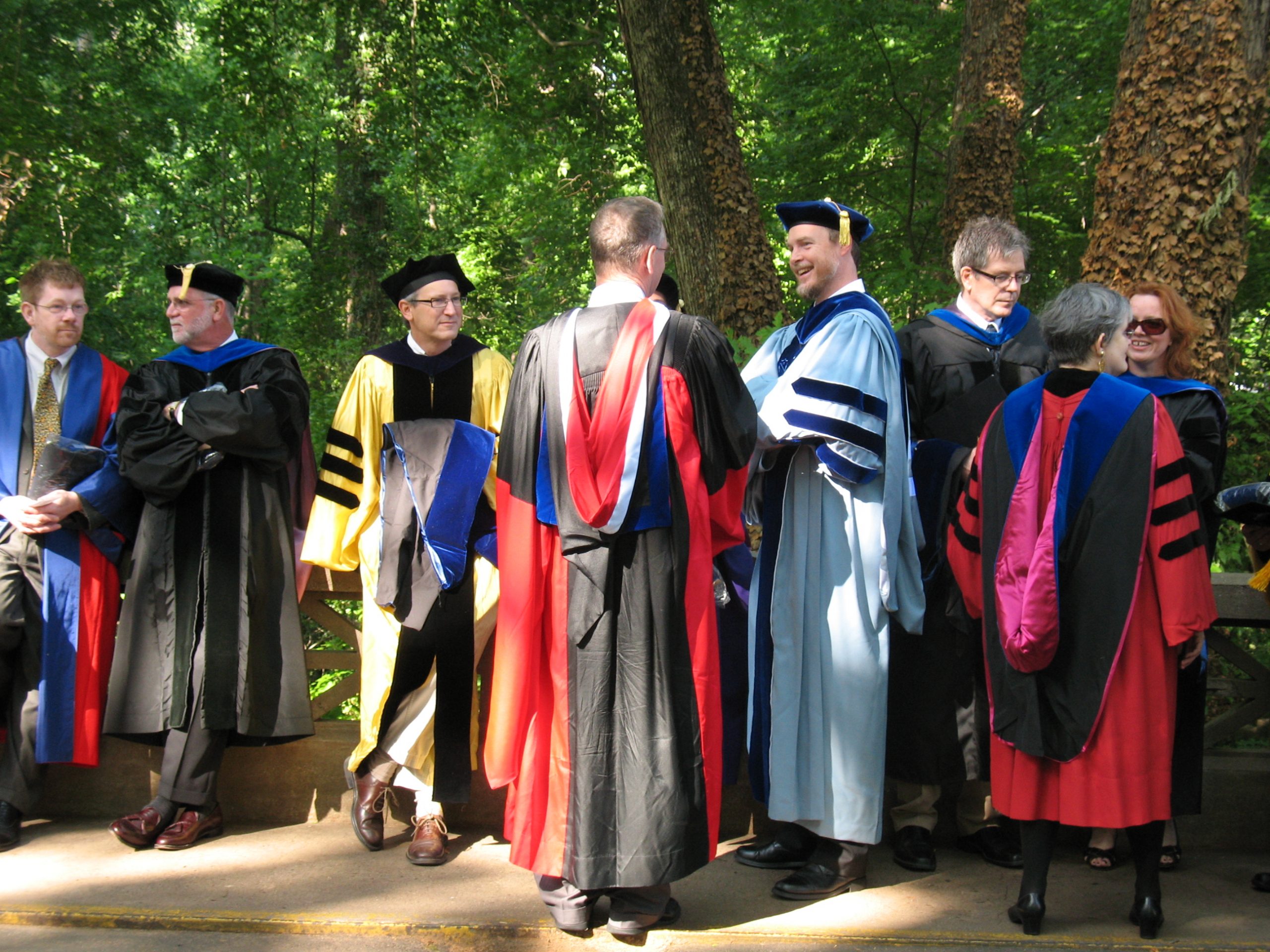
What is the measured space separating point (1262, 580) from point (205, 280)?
3.94m

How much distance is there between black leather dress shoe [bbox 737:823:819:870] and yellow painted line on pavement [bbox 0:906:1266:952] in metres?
0.53

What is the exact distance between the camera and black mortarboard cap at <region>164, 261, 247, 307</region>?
14.1 ft

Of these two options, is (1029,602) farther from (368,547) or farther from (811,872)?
(368,547)

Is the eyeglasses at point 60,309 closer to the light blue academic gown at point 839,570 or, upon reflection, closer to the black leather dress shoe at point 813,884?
the light blue academic gown at point 839,570

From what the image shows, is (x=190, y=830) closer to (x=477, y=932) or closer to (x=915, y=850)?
(x=477, y=932)

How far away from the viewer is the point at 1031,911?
3.31 metres

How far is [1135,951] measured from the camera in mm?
3242

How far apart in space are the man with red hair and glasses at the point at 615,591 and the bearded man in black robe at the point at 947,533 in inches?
33.3

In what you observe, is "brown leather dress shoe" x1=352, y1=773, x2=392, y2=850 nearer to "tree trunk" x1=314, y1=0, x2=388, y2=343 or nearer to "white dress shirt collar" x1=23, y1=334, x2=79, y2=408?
"white dress shirt collar" x1=23, y1=334, x2=79, y2=408

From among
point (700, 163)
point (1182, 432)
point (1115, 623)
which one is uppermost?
point (700, 163)

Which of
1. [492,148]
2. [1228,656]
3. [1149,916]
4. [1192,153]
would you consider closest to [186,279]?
[1149,916]

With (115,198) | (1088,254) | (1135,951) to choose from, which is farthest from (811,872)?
(115,198)

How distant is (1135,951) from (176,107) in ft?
41.1

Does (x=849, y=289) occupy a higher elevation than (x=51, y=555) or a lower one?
higher
